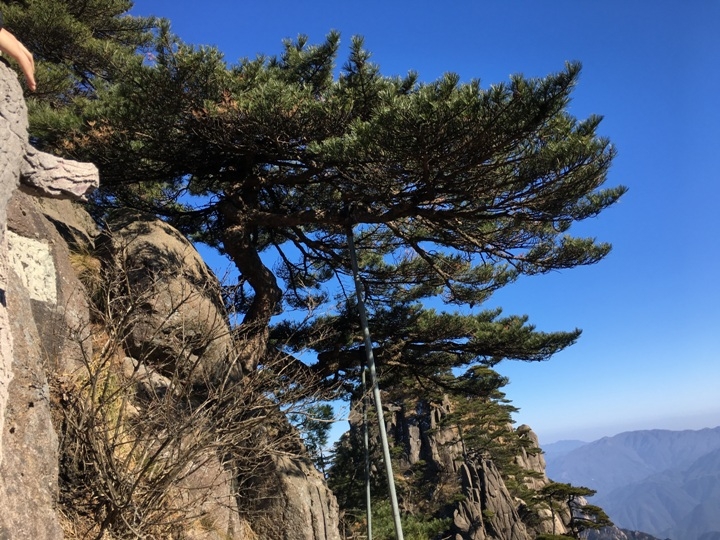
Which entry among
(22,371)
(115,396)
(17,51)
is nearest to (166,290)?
(115,396)

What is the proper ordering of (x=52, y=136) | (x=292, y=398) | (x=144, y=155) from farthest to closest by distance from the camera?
Result: (x=144, y=155) < (x=52, y=136) < (x=292, y=398)

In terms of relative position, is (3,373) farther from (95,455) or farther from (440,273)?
(440,273)

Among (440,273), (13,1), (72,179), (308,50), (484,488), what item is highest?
(13,1)

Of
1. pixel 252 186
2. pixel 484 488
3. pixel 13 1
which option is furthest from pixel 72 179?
pixel 484 488

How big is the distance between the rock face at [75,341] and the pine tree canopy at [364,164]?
96 cm

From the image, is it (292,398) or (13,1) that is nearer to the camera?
(292,398)

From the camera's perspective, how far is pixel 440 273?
816 cm

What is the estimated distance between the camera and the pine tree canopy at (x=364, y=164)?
5250mm

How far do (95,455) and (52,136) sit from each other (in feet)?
15.4

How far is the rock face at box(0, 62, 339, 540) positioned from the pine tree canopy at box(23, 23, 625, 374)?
956 millimetres

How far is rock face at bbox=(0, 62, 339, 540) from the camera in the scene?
2.68 metres

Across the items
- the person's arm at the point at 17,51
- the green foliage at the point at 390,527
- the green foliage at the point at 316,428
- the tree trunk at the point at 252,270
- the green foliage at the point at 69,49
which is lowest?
the green foliage at the point at 390,527

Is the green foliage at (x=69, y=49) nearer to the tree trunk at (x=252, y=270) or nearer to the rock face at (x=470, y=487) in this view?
the tree trunk at (x=252, y=270)

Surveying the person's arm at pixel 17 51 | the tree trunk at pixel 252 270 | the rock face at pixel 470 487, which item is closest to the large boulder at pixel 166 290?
the tree trunk at pixel 252 270
